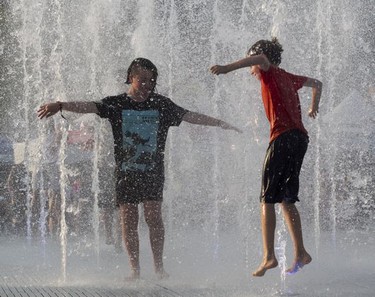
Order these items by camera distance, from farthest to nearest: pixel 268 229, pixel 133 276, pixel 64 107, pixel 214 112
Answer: pixel 214 112
pixel 133 276
pixel 64 107
pixel 268 229

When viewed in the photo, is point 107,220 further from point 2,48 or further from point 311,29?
point 2,48

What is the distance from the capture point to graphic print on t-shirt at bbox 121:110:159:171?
4.70 metres

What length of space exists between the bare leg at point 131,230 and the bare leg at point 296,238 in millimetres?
1024

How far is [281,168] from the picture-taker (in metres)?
4.11

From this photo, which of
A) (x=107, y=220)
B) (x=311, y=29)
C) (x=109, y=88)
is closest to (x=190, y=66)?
(x=311, y=29)

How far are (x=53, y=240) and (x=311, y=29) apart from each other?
6915 millimetres

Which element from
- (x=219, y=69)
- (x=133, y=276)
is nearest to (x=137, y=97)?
(x=133, y=276)

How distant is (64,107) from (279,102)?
3.95ft

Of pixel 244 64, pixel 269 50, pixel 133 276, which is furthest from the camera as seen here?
pixel 133 276

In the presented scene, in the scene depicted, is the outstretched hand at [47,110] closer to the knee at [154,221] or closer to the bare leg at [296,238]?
the knee at [154,221]

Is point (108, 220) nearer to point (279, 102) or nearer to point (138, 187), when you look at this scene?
point (138, 187)

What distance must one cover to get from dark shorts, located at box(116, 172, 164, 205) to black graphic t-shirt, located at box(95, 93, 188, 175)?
0.10 ft

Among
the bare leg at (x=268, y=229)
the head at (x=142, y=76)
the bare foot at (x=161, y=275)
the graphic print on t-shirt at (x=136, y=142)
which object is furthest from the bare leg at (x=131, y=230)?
the bare leg at (x=268, y=229)

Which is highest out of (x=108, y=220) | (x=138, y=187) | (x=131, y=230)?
(x=138, y=187)
